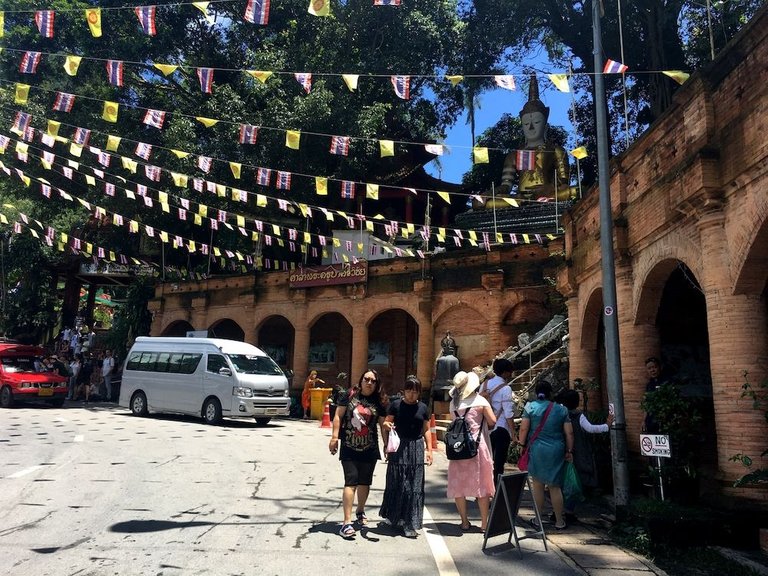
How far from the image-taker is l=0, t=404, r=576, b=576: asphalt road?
4703 millimetres

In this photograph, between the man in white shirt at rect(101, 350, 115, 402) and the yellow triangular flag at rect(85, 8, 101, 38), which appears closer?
the yellow triangular flag at rect(85, 8, 101, 38)

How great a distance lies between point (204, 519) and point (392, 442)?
2.18m

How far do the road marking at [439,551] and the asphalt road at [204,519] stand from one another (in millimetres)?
12

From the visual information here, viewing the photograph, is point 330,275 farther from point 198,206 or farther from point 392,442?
point 392,442

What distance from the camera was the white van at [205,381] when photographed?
15234 millimetres

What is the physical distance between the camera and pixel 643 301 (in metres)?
8.73

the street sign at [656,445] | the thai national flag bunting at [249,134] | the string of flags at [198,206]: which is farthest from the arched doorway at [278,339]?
the street sign at [656,445]

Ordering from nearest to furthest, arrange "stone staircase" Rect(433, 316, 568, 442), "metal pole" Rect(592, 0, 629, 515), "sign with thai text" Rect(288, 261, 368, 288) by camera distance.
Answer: "metal pole" Rect(592, 0, 629, 515)
"stone staircase" Rect(433, 316, 568, 442)
"sign with thai text" Rect(288, 261, 368, 288)

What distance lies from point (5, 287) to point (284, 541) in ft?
112

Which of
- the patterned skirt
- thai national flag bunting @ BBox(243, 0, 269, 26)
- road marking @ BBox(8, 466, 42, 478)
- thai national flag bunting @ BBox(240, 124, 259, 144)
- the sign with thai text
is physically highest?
thai national flag bunting @ BBox(243, 0, 269, 26)

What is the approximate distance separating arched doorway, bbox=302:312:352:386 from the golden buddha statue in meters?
10.3

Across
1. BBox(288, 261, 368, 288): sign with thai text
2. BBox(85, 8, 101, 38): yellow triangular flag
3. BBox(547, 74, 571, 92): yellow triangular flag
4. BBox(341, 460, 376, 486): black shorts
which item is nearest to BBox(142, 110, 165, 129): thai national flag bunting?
BBox(85, 8, 101, 38): yellow triangular flag

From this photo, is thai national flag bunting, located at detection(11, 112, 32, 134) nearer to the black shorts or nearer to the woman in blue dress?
the black shorts

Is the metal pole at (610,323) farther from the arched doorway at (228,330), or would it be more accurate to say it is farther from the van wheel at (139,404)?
the arched doorway at (228,330)
